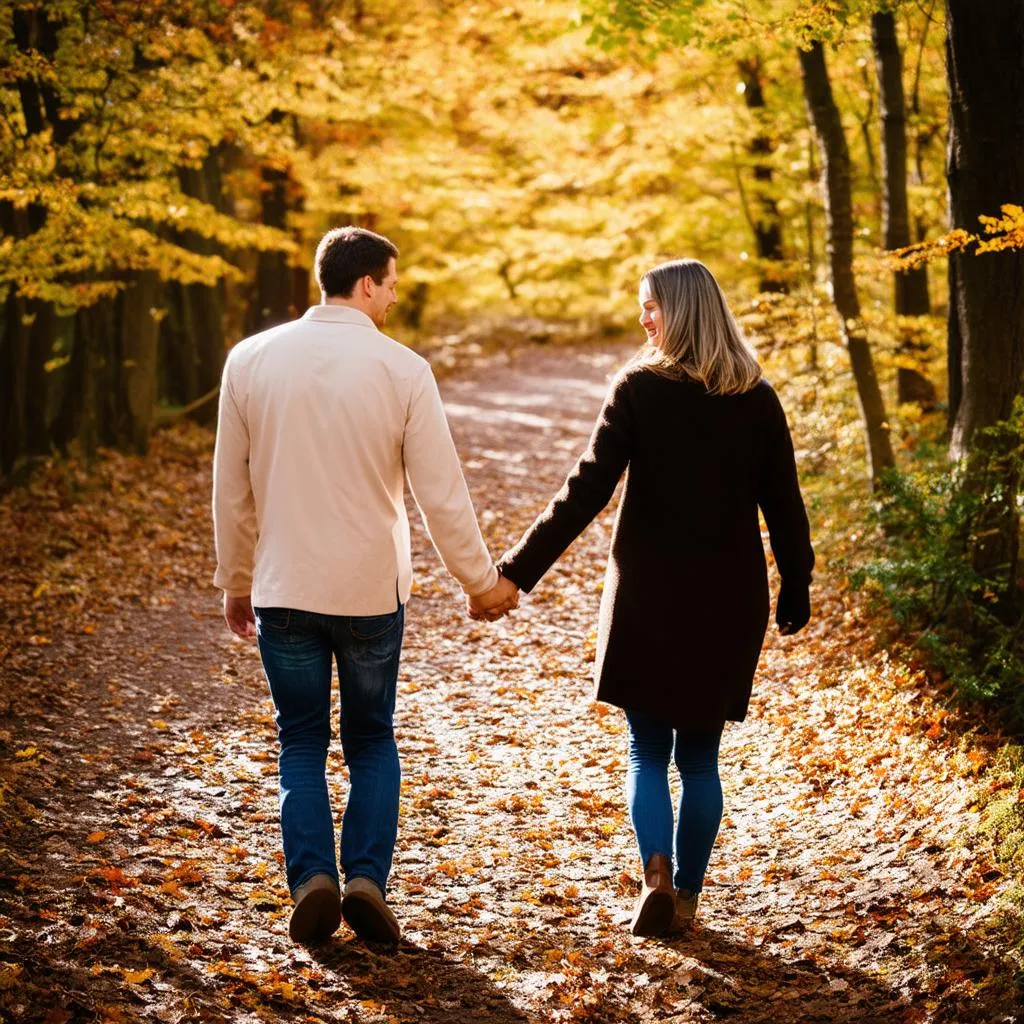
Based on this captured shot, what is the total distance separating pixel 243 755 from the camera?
6.19 metres

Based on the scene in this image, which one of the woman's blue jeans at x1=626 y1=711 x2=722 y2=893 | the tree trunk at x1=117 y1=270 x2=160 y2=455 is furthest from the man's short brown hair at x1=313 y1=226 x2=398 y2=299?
the tree trunk at x1=117 y1=270 x2=160 y2=455

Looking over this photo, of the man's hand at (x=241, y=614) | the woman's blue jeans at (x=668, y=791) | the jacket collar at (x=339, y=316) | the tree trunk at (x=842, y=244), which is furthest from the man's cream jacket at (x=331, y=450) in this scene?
the tree trunk at (x=842, y=244)

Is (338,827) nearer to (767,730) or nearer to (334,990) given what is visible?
(334,990)

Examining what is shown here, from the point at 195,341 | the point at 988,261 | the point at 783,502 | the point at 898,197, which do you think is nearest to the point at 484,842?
the point at 783,502

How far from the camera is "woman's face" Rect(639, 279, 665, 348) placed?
3850mm

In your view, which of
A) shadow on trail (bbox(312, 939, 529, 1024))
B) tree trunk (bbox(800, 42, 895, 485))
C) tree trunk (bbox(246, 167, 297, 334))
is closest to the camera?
shadow on trail (bbox(312, 939, 529, 1024))

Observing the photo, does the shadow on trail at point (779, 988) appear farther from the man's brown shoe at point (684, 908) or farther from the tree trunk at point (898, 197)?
the tree trunk at point (898, 197)

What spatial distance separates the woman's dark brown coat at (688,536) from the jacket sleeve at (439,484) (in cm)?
39

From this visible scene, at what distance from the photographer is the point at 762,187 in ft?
42.1

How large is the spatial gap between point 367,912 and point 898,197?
23.9ft

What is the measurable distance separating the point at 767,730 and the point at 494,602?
2.82 metres

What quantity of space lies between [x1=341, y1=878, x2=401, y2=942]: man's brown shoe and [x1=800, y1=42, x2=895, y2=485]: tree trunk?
231 inches

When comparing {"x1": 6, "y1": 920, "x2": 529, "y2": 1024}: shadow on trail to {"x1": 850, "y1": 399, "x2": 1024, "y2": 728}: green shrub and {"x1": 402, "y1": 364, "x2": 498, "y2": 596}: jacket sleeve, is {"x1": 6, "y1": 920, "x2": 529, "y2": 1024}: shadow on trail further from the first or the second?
{"x1": 850, "y1": 399, "x2": 1024, "y2": 728}: green shrub

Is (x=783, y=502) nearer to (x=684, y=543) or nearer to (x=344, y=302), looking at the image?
(x=684, y=543)
